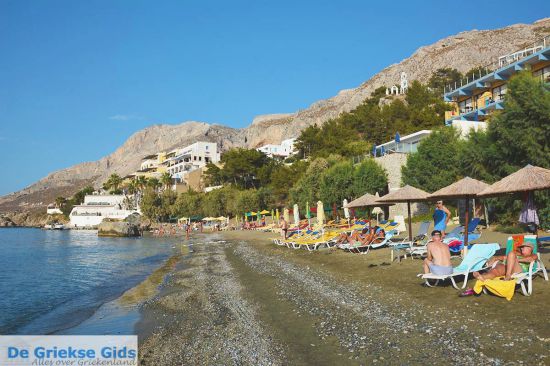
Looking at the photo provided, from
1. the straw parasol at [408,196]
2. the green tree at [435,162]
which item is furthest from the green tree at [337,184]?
the straw parasol at [408,196]

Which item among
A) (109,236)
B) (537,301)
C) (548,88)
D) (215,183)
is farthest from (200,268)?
(215,183)

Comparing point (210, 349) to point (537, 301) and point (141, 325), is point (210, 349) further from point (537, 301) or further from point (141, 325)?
point (537, 301)

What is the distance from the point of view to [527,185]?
969 centimetres

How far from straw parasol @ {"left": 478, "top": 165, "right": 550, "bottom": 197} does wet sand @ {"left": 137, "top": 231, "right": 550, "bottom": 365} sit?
2741 mm

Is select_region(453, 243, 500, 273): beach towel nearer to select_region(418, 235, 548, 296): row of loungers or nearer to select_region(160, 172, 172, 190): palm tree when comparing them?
select_region(418, 235, 548, 296): row of loungers

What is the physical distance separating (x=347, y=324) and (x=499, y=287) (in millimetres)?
2650

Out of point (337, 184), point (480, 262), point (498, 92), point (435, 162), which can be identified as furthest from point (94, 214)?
point (480, 262)

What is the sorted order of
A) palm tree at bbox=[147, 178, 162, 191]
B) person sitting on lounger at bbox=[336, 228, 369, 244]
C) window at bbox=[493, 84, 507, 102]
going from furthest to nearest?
palm tree at bbox=[147, 178, 162, 191]
window at bbox=[493, 84, 507, 102]
person sitting on lounger at bbox=[336, 228, 369, 244]

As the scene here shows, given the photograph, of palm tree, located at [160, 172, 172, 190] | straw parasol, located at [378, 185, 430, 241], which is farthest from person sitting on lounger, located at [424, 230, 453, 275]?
palm tree, located at [160, 172, 172, 190]

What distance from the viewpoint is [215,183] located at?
8975cm

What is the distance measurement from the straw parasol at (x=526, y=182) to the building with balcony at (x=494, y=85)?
2174 cm

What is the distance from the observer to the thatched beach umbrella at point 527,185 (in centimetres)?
960

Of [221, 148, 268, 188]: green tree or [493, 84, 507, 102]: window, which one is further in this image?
[221, 148, 268, 188]: green tree

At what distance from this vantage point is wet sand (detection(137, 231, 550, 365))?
17.6 feet
